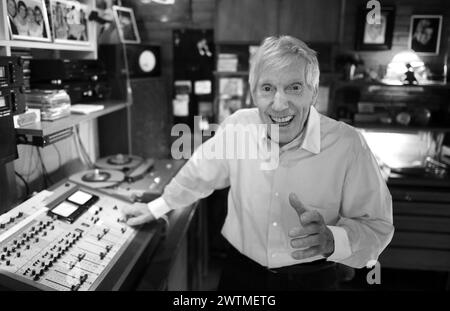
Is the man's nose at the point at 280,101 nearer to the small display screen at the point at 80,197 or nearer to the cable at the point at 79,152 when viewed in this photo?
the small display screen at the point at 80,197

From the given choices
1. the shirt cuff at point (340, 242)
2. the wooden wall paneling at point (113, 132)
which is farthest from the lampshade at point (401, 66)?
the wooden wall paneling at point (113, 132)

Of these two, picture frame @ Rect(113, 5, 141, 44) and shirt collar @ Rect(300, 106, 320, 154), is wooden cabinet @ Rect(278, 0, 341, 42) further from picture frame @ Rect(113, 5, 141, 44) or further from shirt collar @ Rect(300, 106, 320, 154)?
shirt collar @ Rect(300, 106, 320, 154)

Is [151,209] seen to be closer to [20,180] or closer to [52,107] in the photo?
[20,180]

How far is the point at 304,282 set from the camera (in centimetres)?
99

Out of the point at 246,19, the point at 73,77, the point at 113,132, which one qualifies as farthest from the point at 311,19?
the point at 73,77

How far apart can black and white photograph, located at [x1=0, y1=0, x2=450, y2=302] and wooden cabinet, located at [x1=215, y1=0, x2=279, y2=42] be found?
55 centimetres

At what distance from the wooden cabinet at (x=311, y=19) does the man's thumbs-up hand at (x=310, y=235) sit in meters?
2.06

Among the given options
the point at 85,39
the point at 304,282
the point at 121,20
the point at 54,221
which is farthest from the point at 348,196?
the point at 121,20

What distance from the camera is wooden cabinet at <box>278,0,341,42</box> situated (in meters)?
2.60

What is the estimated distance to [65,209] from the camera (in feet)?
4.56

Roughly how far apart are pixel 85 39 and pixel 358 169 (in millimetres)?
1630

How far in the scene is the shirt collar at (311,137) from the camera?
862mm

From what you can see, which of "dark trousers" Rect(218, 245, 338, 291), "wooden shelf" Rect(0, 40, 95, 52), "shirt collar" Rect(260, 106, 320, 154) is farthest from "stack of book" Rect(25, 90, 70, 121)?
"shirt collar" Rect(260, 106, 320, 154)

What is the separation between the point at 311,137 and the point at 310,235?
23 centimetres
